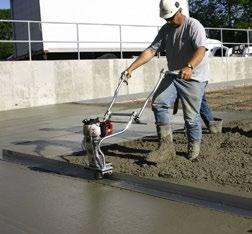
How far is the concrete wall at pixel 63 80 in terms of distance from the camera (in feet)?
48.2

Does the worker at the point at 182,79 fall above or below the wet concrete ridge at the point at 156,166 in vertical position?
above

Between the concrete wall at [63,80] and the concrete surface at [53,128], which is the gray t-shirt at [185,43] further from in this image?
the concrete wall at [63,80]

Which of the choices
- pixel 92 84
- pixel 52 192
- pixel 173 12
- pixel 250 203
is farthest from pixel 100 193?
pixel 92 84

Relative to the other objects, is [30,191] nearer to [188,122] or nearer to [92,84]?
[188,122]

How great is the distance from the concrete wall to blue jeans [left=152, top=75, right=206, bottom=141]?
839cm

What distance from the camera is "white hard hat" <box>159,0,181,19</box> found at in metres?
6.47

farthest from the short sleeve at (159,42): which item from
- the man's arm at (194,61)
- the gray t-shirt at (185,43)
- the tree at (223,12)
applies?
the tree at (223,12)

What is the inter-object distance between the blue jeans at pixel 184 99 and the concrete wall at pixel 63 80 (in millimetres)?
8386

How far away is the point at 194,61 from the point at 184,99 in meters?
0.55

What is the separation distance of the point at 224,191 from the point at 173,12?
2.15 metres

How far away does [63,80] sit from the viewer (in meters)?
15.9

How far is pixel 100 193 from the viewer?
6031 millimetres

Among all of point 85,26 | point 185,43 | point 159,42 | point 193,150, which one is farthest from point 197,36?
point 85,26

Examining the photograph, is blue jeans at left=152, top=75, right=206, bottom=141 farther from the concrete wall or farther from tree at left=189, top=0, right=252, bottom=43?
tree at left=189, top=0, right=252, bottom=43
